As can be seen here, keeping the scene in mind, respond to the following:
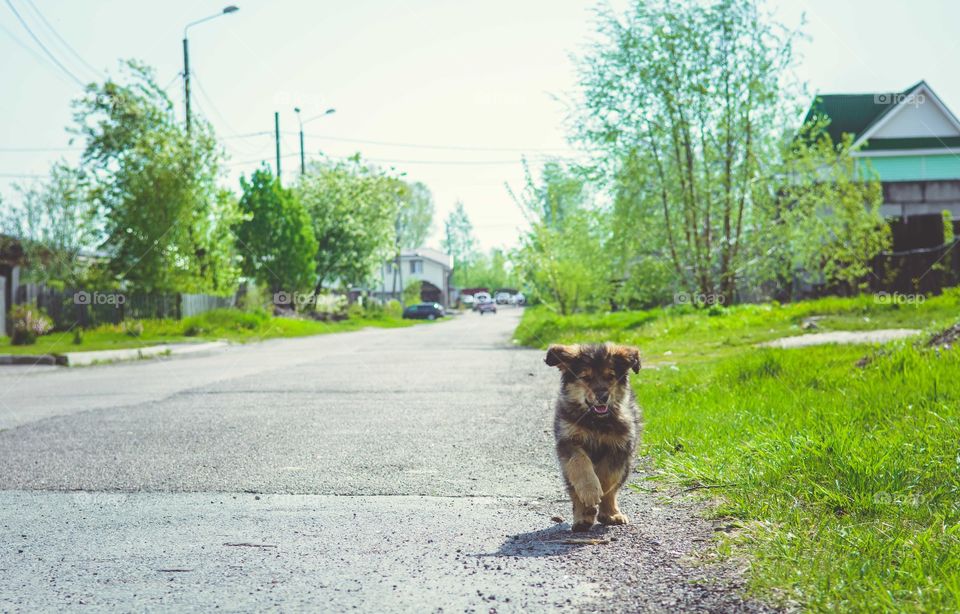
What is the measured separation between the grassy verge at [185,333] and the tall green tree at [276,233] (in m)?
5.95

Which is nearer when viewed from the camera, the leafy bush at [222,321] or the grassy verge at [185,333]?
the grassy verge at [185,333]

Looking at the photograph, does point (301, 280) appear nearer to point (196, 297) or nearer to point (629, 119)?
point (196, 297)

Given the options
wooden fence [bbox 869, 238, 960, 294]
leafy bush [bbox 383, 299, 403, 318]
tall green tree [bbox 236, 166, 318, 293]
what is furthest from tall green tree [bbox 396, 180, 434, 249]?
wooden fence [bbox 869, 238, 960, 294]

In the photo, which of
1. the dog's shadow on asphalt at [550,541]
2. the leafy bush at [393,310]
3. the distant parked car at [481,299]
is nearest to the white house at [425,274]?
the distant parked car at [481,299]

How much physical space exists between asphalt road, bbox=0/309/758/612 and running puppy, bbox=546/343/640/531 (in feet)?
0.66

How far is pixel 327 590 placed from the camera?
3.45 metres

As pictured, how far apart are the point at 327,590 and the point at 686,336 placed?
48.5 ft

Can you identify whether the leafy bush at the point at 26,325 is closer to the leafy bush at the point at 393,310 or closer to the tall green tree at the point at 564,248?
the tall green tree at the point at 564,248

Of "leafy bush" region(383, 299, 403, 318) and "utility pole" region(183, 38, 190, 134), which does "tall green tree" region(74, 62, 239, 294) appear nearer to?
"utility pole" region(183, 38, 190, 134)

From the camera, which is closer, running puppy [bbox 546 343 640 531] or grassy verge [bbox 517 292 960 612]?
grassy verge [bbox 517 292 960 612]

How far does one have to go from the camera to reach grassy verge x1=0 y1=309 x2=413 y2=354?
74.1 feet

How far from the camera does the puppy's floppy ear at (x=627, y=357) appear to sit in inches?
185

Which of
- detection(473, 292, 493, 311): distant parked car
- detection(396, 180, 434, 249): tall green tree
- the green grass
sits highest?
detection(396, 180, 434, 249): tall green tree

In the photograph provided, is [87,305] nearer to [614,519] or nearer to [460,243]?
[614,519]
